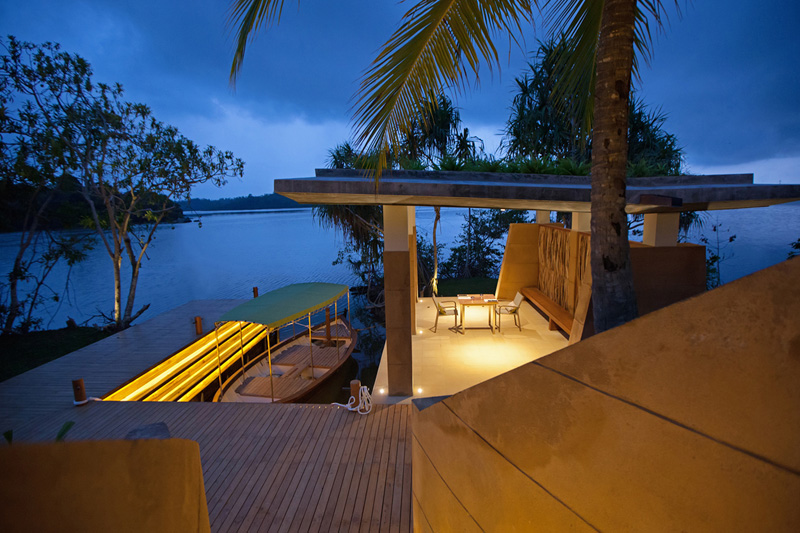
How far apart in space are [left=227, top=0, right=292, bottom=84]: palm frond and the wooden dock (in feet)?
12.9

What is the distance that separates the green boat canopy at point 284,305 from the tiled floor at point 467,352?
1967mm

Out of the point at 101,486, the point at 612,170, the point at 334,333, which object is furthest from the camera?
the point at 334,333

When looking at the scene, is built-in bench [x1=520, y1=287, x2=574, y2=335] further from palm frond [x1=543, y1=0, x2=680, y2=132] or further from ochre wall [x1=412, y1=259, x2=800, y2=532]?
ochre wall [x1=412, y1=259, x2=800, y2=532]

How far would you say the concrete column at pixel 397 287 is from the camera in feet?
18.9

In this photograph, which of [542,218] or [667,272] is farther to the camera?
[542,218]

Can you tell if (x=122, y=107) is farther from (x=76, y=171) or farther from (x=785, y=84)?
(x=785, y=84)

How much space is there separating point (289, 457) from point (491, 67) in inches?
194

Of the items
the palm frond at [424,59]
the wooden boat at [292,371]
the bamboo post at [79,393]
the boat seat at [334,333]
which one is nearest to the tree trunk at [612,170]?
the palm frond at [424,59]

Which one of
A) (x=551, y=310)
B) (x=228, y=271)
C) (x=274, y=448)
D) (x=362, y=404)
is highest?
(x=551, y=310)

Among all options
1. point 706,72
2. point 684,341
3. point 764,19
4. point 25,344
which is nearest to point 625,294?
point 684,341

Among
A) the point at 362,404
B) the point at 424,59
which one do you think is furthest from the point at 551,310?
the point at 424,59

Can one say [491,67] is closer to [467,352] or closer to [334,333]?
[467,352]

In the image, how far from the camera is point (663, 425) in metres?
0.88

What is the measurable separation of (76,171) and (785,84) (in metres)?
23.4
